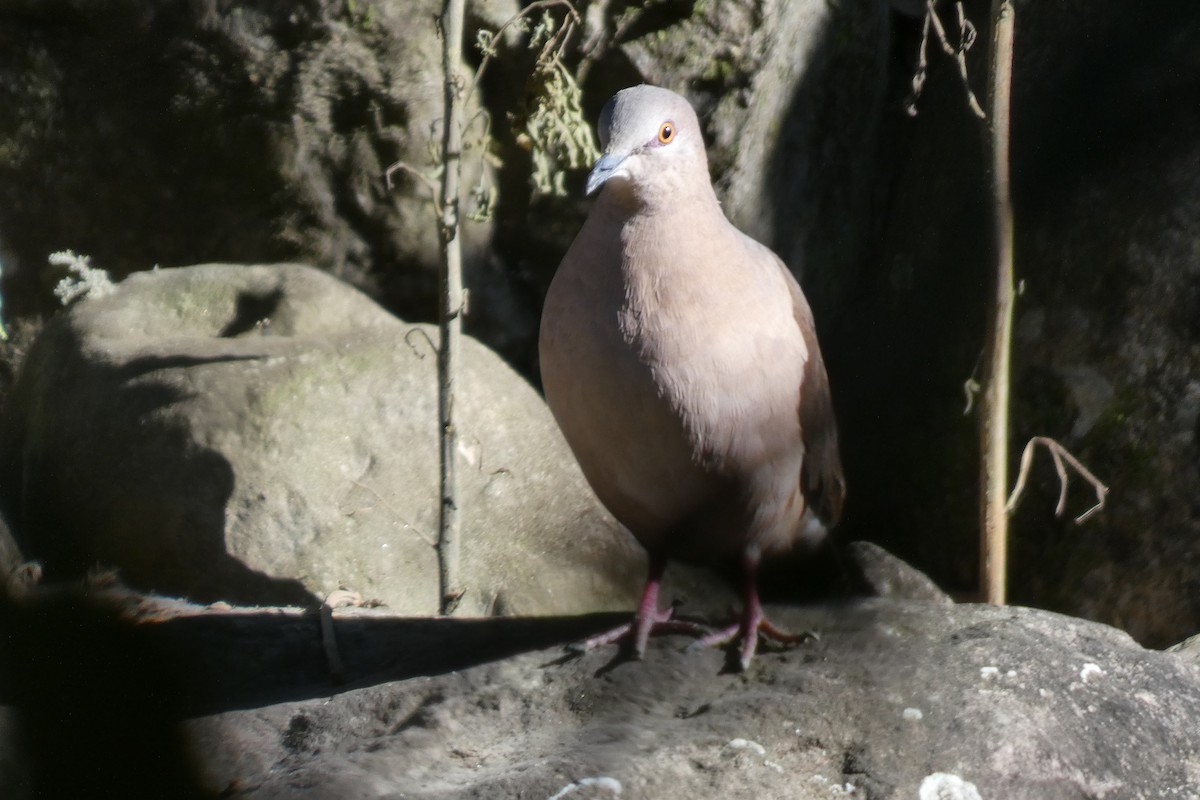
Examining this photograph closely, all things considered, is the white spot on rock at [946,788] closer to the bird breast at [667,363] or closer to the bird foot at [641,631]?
the bird foot at [641,631]

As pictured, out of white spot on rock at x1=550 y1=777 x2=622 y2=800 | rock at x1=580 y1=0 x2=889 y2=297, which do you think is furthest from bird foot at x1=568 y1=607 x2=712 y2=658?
rock at x1=580 y1=0 x2=889 y2=297

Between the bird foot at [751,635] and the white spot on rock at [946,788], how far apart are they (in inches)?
23.2

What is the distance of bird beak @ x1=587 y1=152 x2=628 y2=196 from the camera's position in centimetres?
279

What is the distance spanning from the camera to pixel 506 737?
8.97 feet

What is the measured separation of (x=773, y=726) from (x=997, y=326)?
1541 millimetres

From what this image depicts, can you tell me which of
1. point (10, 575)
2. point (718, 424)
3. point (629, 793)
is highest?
point (718, 424)

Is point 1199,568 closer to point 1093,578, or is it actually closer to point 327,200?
point 1093,578

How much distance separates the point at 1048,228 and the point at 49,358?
3932 millimetres

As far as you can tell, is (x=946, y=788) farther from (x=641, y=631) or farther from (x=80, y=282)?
(x=80, y=282)

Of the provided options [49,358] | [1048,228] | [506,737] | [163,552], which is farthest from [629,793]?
[49,358]

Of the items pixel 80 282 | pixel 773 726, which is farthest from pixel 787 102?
pixel 773 726

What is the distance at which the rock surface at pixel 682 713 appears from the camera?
256 cm

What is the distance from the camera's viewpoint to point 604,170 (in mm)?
2846

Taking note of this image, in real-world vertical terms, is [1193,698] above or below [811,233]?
below
